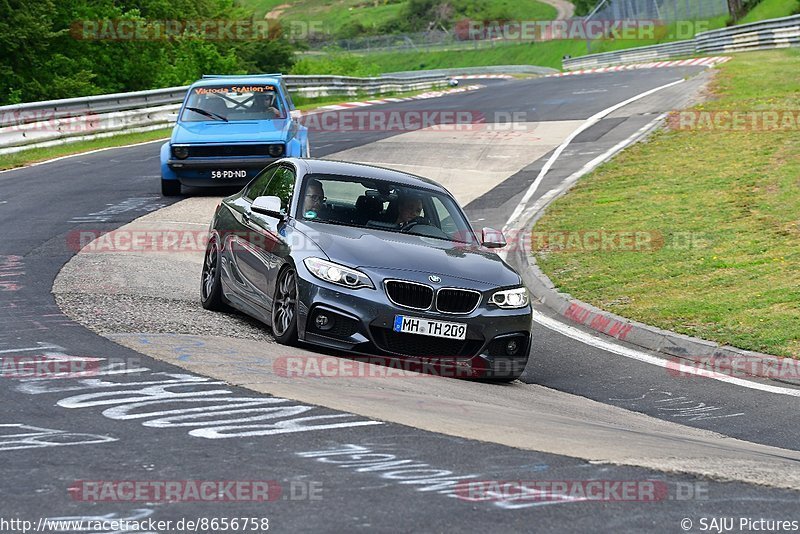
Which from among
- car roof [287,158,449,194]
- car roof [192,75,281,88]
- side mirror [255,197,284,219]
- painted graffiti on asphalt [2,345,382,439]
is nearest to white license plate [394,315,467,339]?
side mirror [255,197,284,219]

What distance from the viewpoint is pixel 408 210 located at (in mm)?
10469

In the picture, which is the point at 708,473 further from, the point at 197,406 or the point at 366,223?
the point at 366,223

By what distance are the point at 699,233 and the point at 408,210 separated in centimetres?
667

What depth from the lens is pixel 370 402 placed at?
285 inches

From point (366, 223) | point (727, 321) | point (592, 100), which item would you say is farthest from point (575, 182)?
point (592, 100)

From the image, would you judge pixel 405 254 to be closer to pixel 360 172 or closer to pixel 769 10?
pixel 360 172

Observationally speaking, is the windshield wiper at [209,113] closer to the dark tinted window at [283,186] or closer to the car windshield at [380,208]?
the dark tinted window at [283,186]

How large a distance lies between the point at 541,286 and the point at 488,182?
950 cm

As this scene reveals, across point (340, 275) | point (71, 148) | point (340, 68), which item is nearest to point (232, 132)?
point (71, 148)

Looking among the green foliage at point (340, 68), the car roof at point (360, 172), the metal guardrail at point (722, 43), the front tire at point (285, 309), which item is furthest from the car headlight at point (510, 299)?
the green foliage at point (340, 68)

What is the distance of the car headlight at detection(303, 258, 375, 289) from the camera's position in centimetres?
900

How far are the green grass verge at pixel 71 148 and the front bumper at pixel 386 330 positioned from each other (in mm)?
15626

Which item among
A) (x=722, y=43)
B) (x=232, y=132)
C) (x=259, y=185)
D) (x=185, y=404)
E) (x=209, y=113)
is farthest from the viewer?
(x=722, y=43)

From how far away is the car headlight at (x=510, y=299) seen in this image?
928cm
